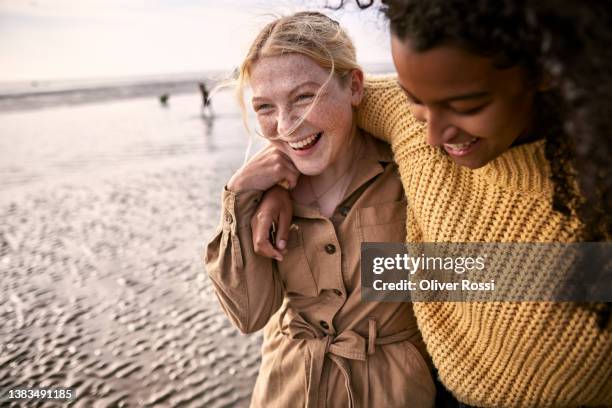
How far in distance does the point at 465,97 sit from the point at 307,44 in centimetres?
87

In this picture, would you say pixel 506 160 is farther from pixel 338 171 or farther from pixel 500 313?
pixel 338 171

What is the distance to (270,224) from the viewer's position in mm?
1798

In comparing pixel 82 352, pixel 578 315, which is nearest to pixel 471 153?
pixel 578 315

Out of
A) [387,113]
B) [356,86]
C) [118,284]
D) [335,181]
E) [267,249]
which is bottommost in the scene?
[118,284]

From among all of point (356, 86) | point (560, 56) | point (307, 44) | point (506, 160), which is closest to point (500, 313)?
point (506, 160)

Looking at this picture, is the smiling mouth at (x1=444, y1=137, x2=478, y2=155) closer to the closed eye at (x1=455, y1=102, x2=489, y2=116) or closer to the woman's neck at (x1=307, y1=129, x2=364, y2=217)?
the closed eye at (x1=455, y1=102, x2=489, y2=116)

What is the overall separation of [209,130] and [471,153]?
10.8 metres

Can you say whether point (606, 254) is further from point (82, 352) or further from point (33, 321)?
point (33, 321)

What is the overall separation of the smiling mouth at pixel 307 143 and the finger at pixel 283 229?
10.5 inches

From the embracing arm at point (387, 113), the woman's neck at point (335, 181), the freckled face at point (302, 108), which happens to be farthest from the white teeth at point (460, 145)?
the woman's neck at point (335, 181)

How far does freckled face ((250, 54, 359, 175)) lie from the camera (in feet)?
5.58

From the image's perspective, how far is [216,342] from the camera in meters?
3.20

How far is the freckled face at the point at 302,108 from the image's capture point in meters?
1.70

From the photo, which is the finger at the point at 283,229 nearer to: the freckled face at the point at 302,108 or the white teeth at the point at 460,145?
the freckled face at the point at 302,108
